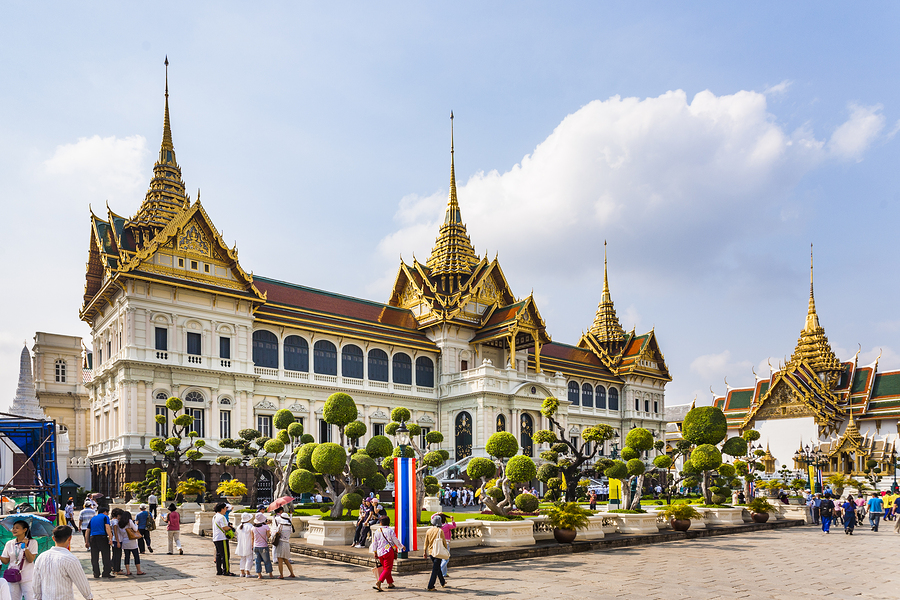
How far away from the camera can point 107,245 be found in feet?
129

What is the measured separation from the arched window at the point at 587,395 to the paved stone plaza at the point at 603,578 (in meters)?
39.5

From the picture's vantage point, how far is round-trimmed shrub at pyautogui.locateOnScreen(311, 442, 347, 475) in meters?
20.6

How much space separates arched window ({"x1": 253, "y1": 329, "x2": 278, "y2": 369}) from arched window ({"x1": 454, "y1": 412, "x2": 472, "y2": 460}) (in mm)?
12743

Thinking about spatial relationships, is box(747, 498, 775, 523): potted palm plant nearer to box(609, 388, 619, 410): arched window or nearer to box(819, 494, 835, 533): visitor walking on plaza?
box(819, 494, 835, 533): visitor walking on plaza

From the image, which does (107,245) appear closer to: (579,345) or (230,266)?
(230,266)

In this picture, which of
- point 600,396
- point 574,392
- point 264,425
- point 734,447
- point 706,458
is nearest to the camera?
point 706,458

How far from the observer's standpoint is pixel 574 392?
59.1 meters

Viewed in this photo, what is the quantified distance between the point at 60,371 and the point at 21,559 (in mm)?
51341

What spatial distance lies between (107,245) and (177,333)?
259 inches

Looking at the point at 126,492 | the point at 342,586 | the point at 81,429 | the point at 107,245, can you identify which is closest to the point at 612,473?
the point at 342,586

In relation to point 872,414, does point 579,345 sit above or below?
above

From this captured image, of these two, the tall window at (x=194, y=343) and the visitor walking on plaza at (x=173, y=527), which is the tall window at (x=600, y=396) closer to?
the tall window at (x=194, y=343)

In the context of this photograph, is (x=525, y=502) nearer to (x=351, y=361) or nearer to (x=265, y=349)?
(x=265, y=349)

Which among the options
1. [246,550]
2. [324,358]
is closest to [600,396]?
[324,358]
